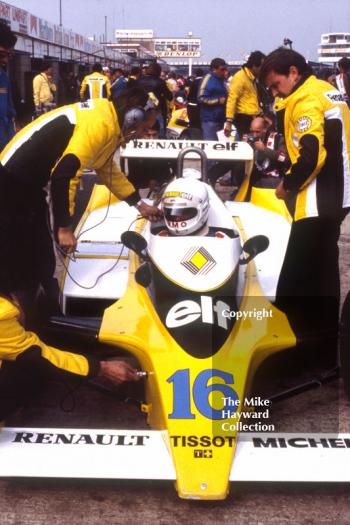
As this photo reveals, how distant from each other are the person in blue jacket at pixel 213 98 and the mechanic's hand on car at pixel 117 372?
723 cm

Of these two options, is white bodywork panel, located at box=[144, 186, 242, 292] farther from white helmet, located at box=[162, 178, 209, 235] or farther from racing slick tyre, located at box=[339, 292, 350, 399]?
racing slick tyre, located at box=[339, 292, 350, 399]

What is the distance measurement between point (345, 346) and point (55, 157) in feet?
5.88

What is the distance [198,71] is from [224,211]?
10.7 m

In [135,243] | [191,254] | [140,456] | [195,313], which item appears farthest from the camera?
[135,243]

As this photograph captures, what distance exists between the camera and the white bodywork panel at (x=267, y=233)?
3.96m

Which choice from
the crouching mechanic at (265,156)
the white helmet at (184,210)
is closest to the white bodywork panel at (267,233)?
the white helmet at (184,210)

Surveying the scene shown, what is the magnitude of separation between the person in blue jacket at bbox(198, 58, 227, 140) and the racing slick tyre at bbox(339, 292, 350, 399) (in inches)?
255

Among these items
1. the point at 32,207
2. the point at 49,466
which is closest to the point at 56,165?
the point at 32,207

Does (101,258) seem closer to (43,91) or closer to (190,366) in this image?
(190,366)

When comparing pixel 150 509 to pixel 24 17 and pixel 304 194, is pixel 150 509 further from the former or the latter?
pixel 24 17

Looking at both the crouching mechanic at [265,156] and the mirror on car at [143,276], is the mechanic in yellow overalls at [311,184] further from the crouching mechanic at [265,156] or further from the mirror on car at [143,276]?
the crouching mechanic at [265,156]

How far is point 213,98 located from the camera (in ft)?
31.5

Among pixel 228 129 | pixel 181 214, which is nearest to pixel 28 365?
pixel 181 214

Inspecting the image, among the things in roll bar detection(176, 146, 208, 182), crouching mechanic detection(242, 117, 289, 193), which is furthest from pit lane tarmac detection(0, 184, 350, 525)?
crouching mechanic detection(242, 117, 289, 193)
